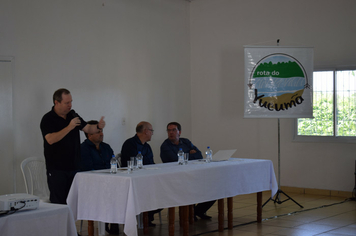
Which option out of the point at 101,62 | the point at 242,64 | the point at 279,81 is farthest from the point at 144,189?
the point at 242,64

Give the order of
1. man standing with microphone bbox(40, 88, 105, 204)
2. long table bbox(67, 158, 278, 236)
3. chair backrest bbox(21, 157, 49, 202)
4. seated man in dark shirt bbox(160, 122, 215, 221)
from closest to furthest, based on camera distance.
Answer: long table bbox(67, 158, 278, 236)
man standing with microphone bbox(40, 88, 105, 204)
chair backrest bbox(21, 157, 49, 202)
seated man in dark shirt bbox(160, 122, 215, 221)

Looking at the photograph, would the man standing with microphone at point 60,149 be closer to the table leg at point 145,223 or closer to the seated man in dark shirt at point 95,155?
the seated man in dark shirt at point 95,155

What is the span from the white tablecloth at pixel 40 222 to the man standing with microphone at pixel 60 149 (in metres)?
1.40

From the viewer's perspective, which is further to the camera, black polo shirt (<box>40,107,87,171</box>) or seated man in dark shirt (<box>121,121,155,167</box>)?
seated man in dark shirt (<box>121,121,155,167</box>)

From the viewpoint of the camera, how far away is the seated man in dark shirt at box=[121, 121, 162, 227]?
4.96 m

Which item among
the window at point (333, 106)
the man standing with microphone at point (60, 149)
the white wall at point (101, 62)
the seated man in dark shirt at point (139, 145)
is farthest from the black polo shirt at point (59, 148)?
the window at point (333, 106)

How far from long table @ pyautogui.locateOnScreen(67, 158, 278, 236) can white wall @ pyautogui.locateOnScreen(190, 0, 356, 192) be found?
284 cm

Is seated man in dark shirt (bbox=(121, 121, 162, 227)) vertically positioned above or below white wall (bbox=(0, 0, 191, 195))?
below

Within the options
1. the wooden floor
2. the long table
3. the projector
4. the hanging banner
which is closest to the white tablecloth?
the projector

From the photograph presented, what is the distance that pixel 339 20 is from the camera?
6918mm

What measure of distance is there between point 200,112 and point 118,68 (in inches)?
82.6

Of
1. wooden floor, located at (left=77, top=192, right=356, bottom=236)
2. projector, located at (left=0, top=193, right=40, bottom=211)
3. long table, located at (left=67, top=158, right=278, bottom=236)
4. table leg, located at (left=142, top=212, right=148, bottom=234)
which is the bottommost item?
wooden floor, located at (left=77, top=192, right=356, bottom=236)

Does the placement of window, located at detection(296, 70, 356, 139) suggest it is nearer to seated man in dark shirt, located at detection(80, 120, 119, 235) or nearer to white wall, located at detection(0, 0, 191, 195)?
white wall, located at detection(0, 0, 191, 195)

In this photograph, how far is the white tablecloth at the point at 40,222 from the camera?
2279 millimetres
